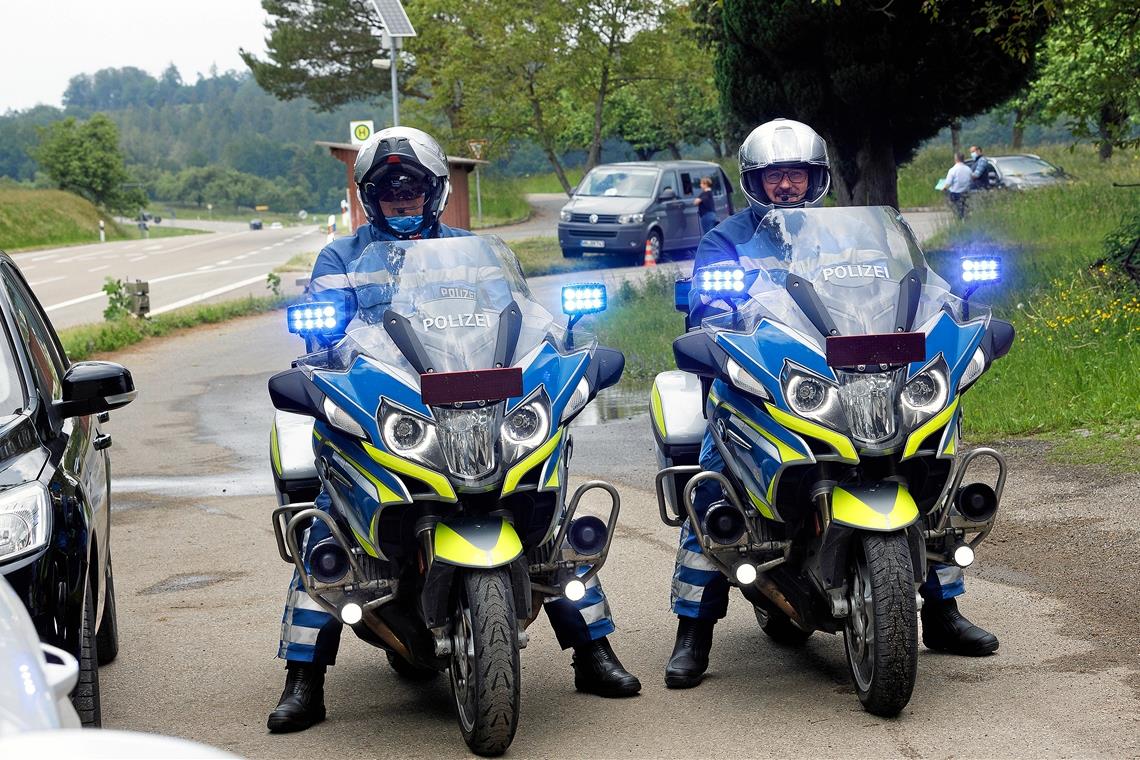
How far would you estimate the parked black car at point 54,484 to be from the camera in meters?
4.19

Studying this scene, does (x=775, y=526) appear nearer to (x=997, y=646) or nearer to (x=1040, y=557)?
(x=997, y=646)

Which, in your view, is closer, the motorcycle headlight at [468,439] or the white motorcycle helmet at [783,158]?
the motorcycle headlight at [468,439]

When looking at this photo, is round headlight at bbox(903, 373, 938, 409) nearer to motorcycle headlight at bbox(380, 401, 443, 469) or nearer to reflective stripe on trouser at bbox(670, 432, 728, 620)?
reflective stripe on trouser at bbox(670, 432, 728, 620)

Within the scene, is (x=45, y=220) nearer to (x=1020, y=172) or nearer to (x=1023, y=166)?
(x=1023, y=166)

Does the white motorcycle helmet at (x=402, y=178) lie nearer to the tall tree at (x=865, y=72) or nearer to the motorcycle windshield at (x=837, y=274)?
the motorcycle windshield at (x=837, y=274)

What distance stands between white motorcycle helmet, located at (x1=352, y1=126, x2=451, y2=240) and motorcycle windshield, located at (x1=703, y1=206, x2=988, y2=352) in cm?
111

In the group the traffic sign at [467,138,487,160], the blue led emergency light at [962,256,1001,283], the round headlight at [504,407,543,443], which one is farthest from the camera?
the traffic sign at [467,138,487,160]

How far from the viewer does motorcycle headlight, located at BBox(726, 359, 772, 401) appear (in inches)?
189

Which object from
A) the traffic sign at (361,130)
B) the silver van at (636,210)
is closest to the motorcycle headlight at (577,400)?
the traffic sign at (361,130)

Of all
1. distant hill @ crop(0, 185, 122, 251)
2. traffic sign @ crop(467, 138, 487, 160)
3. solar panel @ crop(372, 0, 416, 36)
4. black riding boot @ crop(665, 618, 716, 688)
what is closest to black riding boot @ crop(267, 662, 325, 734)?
black riding boot @ crop(665, 618, 716, 688)

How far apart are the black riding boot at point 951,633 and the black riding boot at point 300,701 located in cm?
224

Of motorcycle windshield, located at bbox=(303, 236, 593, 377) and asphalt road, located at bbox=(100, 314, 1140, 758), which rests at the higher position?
motorcycle windshield, located at bbox=(303, 236, 593, 377)

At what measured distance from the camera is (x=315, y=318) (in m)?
4.79

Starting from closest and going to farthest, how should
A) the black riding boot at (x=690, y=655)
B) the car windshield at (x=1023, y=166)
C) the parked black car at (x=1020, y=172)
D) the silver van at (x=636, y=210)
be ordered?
the black riding boot at (x=690, y=655)
the silver van at (x=636, y=210)
the parked black car at (x=1020, y=172)
the car windshield at (x=1023, y=166)
